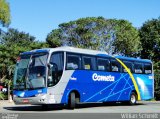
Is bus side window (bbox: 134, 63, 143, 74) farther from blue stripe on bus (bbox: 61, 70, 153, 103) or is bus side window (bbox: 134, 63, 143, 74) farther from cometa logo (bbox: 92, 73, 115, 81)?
cometa logo (bbox: 92, 73, 115, 81)

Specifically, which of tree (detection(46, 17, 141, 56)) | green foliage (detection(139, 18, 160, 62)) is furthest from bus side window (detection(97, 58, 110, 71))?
green foliage (detection(139, 18, 160, 62))

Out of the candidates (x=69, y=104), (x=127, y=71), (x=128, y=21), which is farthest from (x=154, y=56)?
(x=69, y=104)

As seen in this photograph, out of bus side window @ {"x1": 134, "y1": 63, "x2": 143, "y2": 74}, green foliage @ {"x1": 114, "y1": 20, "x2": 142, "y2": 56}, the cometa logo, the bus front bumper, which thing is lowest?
the bus front bumper

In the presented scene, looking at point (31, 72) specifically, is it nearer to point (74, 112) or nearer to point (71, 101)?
point (71, 101)

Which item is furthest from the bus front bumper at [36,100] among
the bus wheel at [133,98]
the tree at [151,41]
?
the tree at [151,41]

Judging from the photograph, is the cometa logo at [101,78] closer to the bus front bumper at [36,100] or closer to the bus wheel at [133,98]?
the bus wheel at [133,98]

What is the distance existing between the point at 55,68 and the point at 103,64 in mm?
4514

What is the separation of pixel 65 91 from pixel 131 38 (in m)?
37.0

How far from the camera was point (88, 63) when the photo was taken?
23.9 meters

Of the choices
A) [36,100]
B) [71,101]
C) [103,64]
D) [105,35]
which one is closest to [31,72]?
[36,100]

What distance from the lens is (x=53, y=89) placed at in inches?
842

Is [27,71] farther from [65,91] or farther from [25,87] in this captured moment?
[65,91]

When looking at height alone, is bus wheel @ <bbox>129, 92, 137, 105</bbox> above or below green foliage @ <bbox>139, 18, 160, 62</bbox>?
below

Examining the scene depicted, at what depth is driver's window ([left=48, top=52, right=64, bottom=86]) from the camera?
21.3 m
